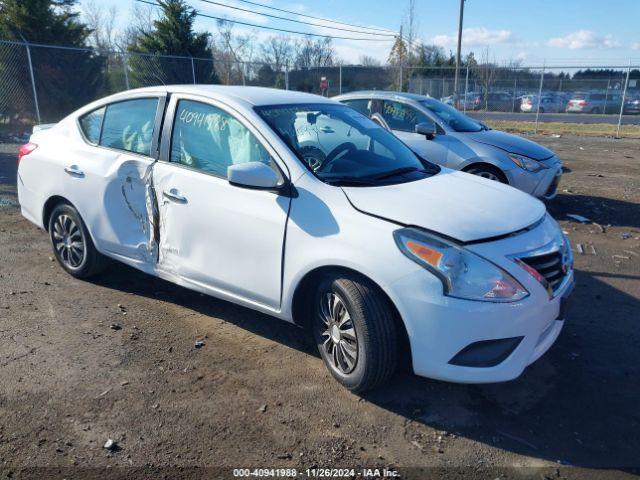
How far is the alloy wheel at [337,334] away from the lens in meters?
3.24

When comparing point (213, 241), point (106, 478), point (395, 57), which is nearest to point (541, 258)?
point (213, 241)

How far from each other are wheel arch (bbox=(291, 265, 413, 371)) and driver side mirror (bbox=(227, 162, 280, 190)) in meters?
0.63

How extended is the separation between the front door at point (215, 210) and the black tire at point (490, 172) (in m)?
4.52

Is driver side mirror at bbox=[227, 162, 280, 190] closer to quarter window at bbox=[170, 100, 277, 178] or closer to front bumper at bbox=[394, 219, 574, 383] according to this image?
quarter window at bbox=[170, 100, 277, 178]

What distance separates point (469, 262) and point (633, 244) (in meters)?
4.54

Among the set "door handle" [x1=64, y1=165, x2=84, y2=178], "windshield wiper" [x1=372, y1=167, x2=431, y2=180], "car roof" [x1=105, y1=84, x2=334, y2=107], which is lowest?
"door handle" [x1=64, y1=165, x2=84, y2=178]

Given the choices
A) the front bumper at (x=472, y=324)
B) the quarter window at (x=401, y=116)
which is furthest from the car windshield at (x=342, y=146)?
the quarter window at (x=401, y=116)

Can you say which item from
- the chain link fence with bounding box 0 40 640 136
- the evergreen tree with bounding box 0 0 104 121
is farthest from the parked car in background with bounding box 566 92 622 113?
the evergreen tree with bounding box 0 0 104 121

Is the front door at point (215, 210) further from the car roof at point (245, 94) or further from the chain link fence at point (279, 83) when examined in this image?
the chain link fence at point (279, 83)

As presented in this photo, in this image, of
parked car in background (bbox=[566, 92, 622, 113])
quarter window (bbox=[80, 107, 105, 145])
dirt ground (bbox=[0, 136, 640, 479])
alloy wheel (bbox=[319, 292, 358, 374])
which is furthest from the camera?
parked car in background (bbox=[566, 92, 622, 113])

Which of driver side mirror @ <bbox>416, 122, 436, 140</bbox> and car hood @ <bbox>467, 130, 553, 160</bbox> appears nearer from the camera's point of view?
driver side mirror @ <bbox>416, 122, 436, 140</bbox>

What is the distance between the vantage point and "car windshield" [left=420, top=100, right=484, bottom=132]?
Answer: 26.0 ft

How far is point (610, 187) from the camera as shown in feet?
31.5

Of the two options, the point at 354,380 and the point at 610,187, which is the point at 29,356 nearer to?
the point at 354,380
